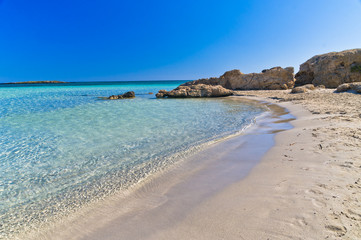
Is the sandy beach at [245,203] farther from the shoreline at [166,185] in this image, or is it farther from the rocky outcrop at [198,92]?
the rocky outcrop at [198,92]

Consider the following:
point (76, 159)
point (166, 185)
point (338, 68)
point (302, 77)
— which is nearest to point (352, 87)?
point (338, 68)

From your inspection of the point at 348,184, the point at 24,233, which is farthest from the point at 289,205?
the point at 24,233

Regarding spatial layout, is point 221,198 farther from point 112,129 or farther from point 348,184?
point 112,129

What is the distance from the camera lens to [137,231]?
2143 mm

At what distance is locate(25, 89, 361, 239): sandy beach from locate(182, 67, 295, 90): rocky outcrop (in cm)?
2409

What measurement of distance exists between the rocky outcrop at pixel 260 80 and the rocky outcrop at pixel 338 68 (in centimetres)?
315

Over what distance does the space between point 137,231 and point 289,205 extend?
5.60 ft

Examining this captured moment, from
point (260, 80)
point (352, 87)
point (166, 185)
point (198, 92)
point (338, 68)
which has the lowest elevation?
point (166, 185)

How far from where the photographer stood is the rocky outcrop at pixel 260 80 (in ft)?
83.8

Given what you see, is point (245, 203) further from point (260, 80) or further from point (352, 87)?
point (260, 80)

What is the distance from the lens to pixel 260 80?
27.1 metres

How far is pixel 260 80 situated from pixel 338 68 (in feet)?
27.3

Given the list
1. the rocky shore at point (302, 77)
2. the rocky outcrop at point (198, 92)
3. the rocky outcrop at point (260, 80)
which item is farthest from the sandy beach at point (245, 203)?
the rocky outcrop at point (260, 80)

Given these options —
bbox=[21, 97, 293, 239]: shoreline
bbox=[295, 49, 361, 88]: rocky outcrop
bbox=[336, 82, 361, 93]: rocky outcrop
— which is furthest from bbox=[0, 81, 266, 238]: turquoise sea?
bbox=[295, 49, 361, 88]: rocky outcrop
